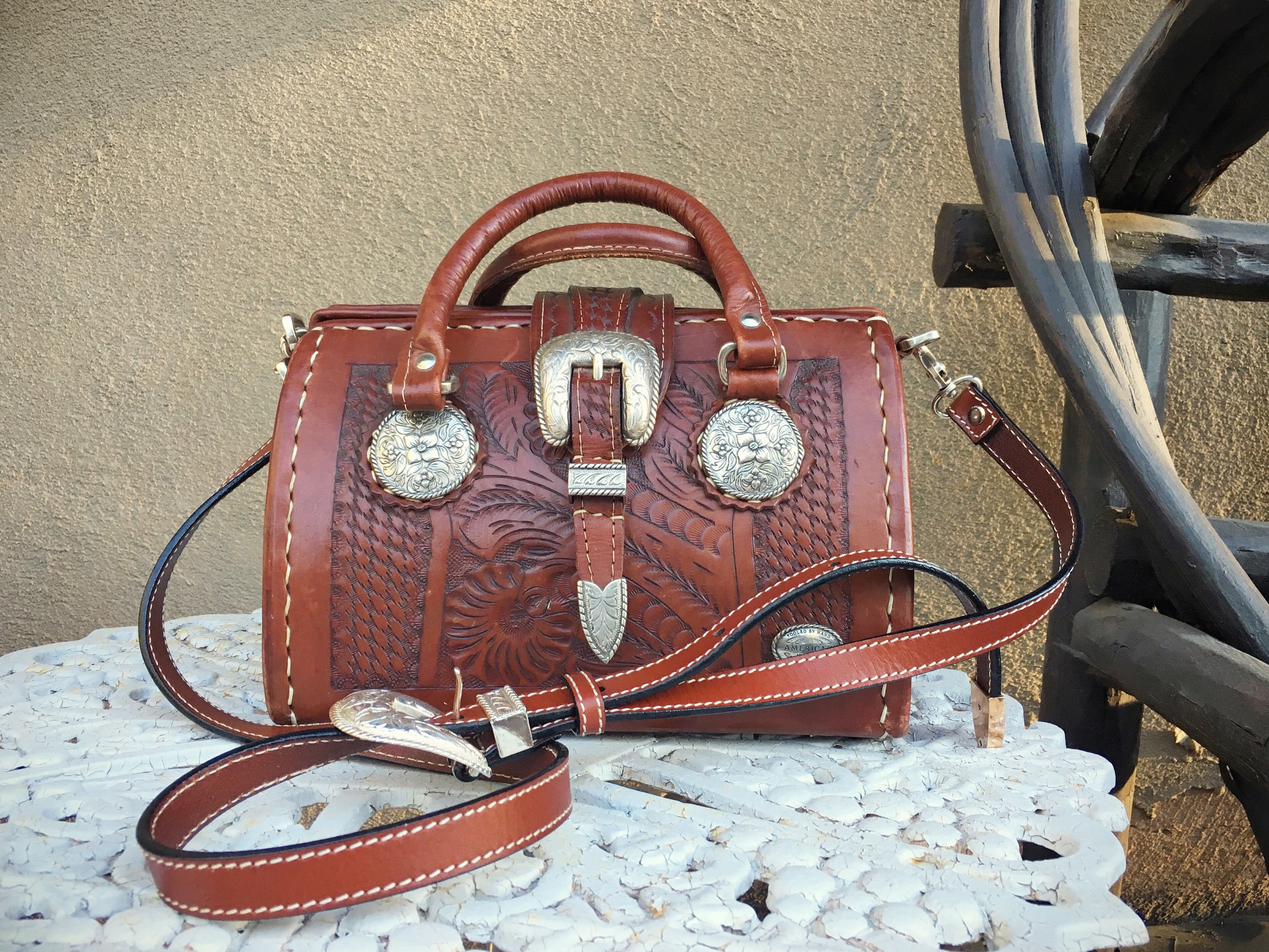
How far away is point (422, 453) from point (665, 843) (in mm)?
404

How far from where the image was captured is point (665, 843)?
60 cm

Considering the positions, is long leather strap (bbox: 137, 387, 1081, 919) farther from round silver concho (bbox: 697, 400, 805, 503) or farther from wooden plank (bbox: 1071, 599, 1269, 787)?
wooden plank (bbox: 1071, 599, 1269, 787)

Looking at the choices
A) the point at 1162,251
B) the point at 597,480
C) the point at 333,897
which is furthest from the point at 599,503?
the point at 1162,251

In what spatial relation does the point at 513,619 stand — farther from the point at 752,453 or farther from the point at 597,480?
the point at 752,453

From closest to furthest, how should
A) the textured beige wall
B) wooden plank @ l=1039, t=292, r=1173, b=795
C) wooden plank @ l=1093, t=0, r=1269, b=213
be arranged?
wooden plank @ l=1093, t=0, r=1269, b=213 < wooden plank @ l=1039, t=292, r=1173, b=795 < the textured beige wall

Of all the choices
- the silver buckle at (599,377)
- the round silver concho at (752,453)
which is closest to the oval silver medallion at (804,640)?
the round silver concho at (752,453)

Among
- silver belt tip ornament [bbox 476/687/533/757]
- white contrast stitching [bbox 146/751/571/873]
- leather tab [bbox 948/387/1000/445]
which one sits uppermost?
leather tab [bbox 948/387/1000/445]

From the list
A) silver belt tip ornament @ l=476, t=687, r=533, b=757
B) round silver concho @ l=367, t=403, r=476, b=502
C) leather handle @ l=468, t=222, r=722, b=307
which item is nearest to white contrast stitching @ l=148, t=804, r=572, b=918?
silver belt tip ornament @ l=476, t=687, r=533, b=757

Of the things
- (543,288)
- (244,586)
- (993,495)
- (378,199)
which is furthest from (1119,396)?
(244,586)

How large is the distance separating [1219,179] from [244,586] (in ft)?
6.41

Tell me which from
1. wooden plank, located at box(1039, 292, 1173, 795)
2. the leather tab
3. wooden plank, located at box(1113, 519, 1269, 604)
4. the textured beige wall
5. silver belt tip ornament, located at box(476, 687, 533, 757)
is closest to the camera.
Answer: silver belt tip ornament, located at box(476, 687, 533, 757)

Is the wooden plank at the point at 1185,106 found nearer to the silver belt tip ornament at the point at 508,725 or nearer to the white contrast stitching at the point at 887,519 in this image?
the white contrast stitching at the point at 887,519

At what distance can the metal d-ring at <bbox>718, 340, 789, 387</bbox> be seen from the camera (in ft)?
2.53

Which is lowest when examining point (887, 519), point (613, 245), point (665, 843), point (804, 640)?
point (665, 843)
